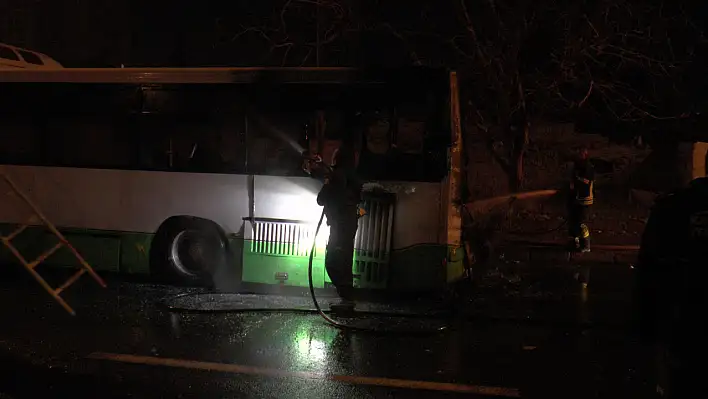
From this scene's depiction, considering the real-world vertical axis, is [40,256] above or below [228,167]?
below

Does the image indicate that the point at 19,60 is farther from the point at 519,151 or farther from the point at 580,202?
the point at 519,151

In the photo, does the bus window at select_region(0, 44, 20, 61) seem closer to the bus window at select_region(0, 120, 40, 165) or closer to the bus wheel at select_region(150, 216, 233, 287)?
the bus window at select_region(0, 120, 40, 165)

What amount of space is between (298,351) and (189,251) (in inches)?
125

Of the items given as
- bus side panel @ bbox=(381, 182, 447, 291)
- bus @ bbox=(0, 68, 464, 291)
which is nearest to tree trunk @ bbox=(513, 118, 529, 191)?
bus @ bbox=(0, 68, 464, 291)

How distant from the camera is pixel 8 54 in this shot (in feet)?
34.5

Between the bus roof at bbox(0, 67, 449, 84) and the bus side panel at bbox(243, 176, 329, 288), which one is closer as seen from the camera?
the bus roof at bbox(0, 67, 449, 84)

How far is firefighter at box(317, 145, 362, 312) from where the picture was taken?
732cm

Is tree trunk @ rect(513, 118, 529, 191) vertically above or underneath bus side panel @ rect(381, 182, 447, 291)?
above

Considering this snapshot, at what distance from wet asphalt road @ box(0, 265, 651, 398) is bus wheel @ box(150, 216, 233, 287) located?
331 millimetres

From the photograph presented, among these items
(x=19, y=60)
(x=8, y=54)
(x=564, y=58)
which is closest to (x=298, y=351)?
(x=19, y=60)

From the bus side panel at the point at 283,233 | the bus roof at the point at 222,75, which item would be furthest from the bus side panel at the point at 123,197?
the bus roof at the point at 222,75

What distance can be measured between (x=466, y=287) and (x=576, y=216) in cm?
250

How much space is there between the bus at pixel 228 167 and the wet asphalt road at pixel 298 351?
0.59 metres

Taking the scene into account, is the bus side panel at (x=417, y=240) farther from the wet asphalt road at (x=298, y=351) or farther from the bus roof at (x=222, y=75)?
the bus roof at (x=222, y=75)
